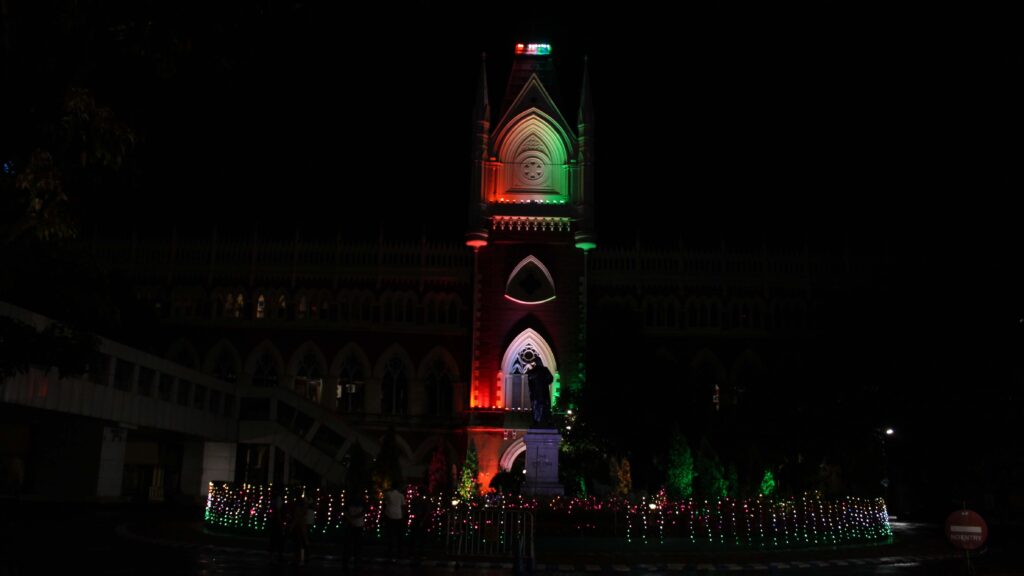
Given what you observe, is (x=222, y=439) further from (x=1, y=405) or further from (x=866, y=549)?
(x=866, y=549)

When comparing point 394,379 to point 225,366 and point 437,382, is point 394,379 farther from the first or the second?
point 225,366

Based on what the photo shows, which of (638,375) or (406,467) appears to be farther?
(406,467)

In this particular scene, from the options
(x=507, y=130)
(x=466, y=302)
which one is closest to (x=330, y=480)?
(x=466, y=302)

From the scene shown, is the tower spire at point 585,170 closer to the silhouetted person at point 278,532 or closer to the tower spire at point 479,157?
the tower spire at point 479,157

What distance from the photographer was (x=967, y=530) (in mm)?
12391

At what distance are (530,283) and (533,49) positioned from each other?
13.2 meters

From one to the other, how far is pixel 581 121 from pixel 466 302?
1123cm

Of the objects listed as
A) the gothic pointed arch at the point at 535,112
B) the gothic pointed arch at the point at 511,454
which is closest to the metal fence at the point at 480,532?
the gothic pointed arch at the point at 511,454

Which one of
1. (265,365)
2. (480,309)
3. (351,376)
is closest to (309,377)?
→ (351,376)

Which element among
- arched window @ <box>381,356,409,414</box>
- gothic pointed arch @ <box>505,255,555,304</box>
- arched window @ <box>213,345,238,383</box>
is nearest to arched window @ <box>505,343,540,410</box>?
gothic pointed arch @ <box>505,255,555,304</box>

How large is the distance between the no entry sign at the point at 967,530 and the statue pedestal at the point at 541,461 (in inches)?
607

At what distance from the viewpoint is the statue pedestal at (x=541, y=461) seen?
2714 centimetres

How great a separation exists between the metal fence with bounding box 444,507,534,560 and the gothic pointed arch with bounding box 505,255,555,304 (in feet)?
86.6

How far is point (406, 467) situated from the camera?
43656mm
